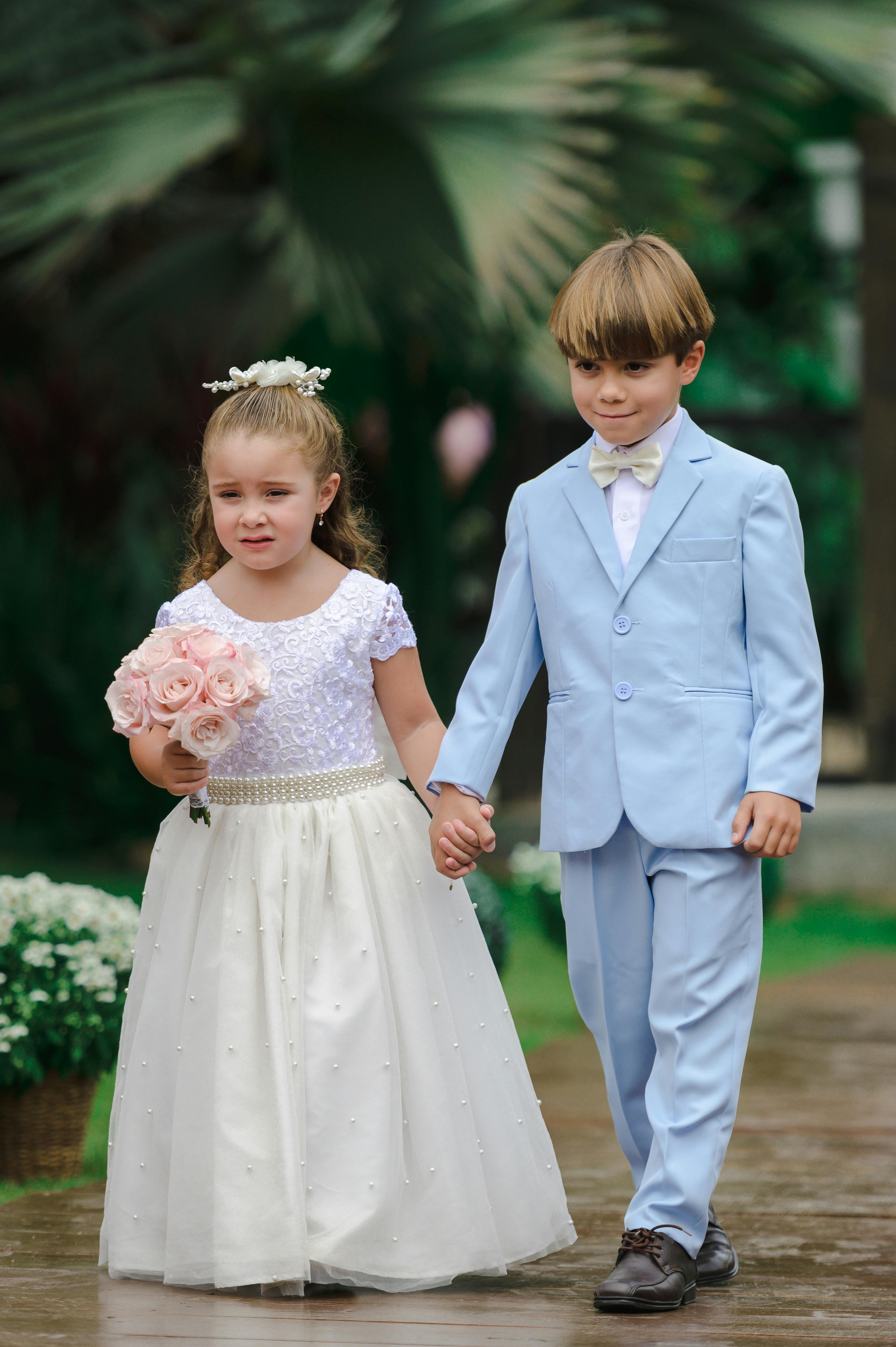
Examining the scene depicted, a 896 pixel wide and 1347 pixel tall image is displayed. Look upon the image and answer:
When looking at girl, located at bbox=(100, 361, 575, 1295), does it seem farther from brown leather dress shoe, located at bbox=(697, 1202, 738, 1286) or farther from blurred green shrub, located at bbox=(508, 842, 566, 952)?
blurred green shrub, located at bbox=(508, 842, 566, 952)

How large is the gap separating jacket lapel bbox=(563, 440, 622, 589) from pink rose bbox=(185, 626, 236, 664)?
0.60 m

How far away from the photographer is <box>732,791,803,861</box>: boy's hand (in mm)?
2645

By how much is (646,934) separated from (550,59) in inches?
159

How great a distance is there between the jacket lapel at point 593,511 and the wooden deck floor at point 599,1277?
3.63 ft

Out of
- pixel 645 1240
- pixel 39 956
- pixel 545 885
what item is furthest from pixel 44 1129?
pixel 545 885

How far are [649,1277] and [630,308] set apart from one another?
4.80ft

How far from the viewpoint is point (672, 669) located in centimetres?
274

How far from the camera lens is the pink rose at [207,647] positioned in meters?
2.72

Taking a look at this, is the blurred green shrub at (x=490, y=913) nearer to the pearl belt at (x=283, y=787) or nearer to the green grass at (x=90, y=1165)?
the green grass at (x=90, y=1165)

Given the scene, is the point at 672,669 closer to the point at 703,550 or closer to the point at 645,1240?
the point at 703,550

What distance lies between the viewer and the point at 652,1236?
103 inches

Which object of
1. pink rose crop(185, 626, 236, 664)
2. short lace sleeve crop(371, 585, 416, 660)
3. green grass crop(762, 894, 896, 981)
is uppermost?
short lace sleeve crop(371, 585, 416, 660)

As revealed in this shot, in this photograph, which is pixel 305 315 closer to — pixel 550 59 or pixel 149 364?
pixel 149 364

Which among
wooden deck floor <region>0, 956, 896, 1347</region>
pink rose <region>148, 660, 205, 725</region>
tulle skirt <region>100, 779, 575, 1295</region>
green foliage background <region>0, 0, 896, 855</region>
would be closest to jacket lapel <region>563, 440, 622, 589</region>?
tulle skirt <region>100, 779, 575, 1295</region>
